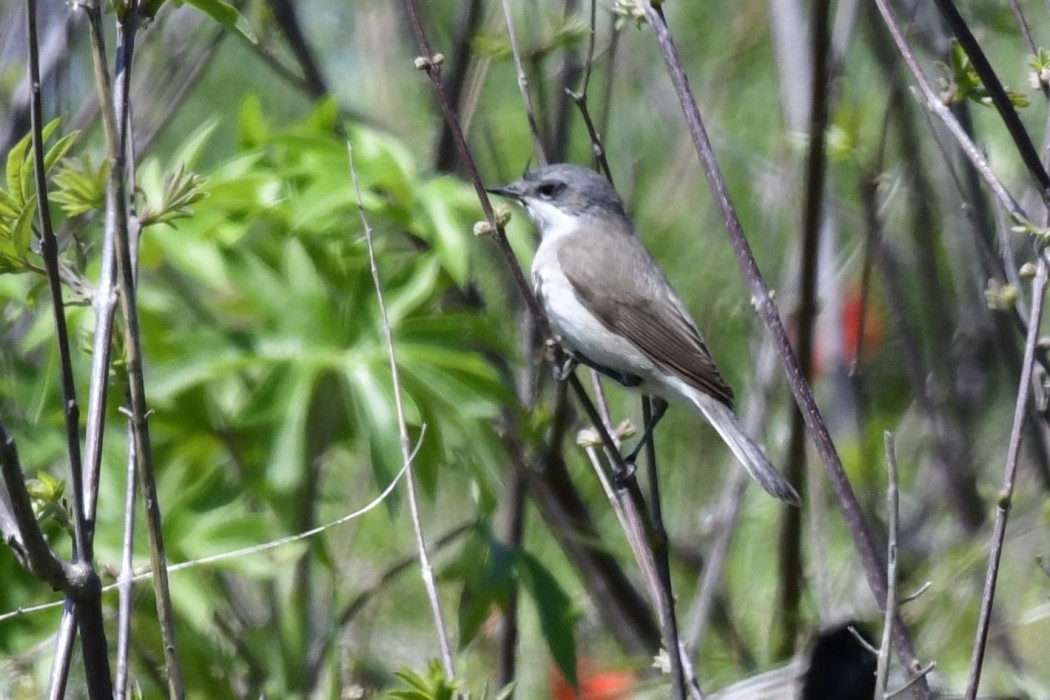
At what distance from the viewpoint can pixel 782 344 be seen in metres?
2.12

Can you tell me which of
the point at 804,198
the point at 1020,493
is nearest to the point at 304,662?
the point at 804,198

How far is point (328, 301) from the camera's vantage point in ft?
9.80

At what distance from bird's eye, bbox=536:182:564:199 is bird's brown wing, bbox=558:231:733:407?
140 mm

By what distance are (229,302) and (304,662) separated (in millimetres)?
909

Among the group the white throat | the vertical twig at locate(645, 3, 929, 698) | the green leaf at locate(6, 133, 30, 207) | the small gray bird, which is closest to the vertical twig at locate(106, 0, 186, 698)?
the green leaf at locate(6, 133, 30, 207)

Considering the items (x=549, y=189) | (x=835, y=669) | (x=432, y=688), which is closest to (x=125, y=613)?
(x=432, y=688)

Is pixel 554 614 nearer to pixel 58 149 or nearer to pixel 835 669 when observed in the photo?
pixel 835 669

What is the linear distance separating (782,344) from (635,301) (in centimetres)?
159

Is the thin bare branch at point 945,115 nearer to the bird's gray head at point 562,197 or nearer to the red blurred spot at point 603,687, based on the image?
the bird's gray head at point 562,197

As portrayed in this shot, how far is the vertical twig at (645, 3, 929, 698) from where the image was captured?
2092 mm

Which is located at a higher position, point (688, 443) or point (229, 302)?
point (229, 302)

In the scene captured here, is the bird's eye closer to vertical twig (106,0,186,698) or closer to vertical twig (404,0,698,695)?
vertical twig (404,0,698,695)

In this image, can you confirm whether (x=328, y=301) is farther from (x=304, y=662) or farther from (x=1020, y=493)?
(x=1020, y=493)

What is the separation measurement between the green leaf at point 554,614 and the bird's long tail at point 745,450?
0.52 metres
